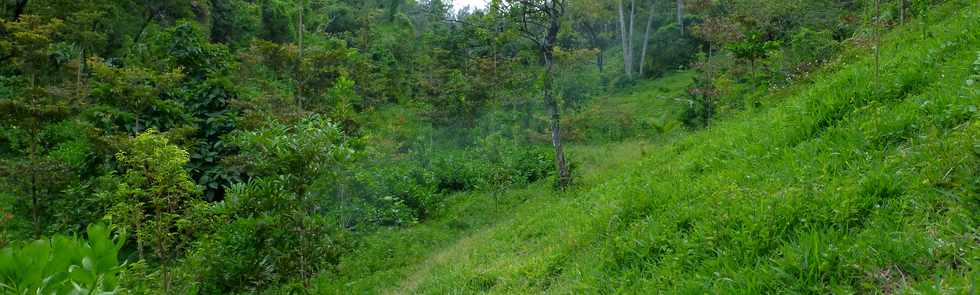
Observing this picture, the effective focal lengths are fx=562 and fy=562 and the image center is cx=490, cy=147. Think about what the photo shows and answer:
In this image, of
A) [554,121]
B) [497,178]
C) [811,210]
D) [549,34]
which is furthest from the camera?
[497,178]

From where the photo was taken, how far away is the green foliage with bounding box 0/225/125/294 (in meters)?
1.03

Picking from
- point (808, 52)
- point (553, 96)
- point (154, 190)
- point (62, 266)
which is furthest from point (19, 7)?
point (808, 52)

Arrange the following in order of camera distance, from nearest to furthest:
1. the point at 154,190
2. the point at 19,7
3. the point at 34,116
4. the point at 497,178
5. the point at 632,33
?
the point at 154,190 → the point at 34,116 → the point at 497,178 → the point at 19,7 → the point at 632,33

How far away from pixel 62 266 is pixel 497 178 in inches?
431

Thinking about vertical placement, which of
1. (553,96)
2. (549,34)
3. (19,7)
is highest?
(19,7)

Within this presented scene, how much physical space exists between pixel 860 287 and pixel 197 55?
1131cm

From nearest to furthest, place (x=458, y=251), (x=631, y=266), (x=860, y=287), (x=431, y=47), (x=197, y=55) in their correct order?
(x=860, y=287) < (x=631, y=266) < (x=458, y=251) < (x=197, y=55) < (x=431, y=47)

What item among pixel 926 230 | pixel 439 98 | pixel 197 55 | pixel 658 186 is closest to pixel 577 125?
pixel 439 98

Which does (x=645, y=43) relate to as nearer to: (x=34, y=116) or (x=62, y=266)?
(x=34, y=116)

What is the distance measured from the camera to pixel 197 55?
35.5 ft

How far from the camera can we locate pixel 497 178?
11984 mm

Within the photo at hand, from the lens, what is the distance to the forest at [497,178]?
2.87 m

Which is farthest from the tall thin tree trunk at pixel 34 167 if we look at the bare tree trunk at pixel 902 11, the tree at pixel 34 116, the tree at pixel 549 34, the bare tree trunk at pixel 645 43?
the bare tree trunk at pixel 645 43

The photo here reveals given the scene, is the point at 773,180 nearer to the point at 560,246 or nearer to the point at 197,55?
the point at 560,246
